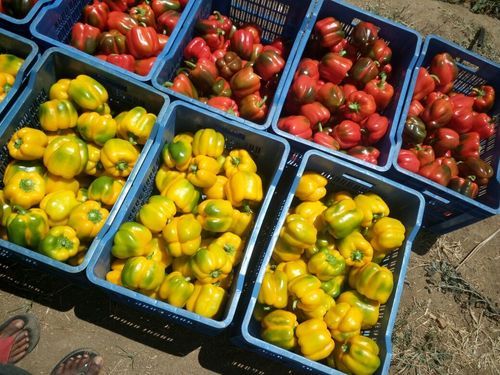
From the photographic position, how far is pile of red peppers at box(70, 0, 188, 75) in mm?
3830

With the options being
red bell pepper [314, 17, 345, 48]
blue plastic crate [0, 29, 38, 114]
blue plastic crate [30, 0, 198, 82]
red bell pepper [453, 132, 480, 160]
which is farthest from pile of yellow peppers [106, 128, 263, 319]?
red bell pepper [453, 132, 480, 160]

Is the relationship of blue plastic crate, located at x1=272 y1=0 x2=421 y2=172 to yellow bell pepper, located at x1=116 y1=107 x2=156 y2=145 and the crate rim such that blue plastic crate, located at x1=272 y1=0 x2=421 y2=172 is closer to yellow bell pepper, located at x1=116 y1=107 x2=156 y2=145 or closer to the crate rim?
the crate rim

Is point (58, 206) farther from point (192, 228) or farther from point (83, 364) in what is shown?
point (83, 364)

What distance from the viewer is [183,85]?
3.77 meters

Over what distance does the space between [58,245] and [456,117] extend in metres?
3.55

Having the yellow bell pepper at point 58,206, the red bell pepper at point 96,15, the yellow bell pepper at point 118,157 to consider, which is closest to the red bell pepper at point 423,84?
the yellow bell pepper at point 118,157

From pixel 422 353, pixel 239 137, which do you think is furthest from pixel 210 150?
pixel 422 353

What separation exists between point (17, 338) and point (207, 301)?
1649 mm

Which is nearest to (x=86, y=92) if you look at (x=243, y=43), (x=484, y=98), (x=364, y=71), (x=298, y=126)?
(x=243, y=43)

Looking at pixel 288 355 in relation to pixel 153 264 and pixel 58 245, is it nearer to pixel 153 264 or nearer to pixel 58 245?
pixel 153 264

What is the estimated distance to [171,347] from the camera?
3.72 meters

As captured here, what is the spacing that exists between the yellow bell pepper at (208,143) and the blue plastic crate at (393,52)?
0.45 meters

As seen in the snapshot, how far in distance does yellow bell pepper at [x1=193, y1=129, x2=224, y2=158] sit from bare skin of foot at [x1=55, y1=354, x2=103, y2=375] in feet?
6.04

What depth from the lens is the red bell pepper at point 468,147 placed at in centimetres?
404
